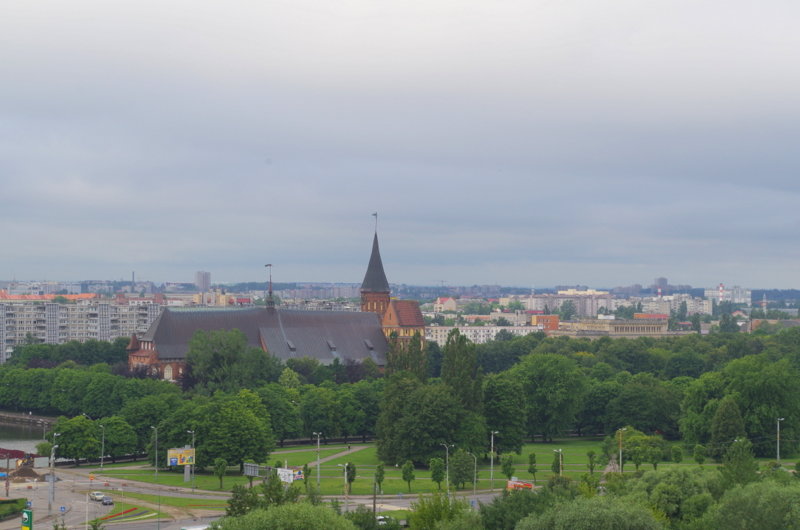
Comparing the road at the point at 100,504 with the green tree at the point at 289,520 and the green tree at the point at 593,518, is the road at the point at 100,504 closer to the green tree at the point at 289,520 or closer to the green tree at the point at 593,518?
the green tree at the point at 289,520

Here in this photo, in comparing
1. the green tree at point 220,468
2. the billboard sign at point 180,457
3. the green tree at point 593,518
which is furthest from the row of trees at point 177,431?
the green tree at point 593,518

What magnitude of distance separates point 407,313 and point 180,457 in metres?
84.5

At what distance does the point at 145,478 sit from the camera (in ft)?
308

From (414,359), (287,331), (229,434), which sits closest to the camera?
(229,434)

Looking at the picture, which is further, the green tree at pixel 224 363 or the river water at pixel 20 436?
the green tree at pixel 224 363

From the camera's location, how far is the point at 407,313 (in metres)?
176

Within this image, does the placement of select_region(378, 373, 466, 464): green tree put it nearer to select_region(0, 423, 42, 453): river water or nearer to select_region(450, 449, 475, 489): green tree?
select_region(450, 449, 475, 489): green tree

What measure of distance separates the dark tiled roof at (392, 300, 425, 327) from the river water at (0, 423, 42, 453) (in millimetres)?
57876

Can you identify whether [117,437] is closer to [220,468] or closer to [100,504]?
[220,468]

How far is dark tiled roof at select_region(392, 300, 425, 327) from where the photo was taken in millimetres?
175250

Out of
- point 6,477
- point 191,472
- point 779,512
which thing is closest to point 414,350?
point 191,472

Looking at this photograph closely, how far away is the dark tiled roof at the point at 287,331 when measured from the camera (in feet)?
533

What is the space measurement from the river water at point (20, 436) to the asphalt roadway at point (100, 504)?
64.0 ft

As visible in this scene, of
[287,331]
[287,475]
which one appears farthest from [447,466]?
[287,331]
